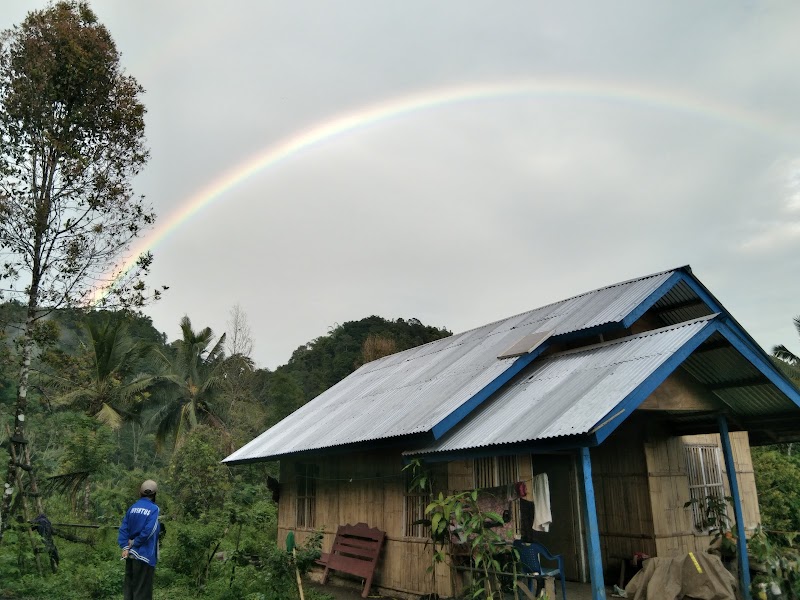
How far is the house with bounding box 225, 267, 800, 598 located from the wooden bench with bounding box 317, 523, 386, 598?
199 millimetres

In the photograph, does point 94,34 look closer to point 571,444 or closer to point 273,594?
point 273,594

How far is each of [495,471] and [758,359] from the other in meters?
3.56

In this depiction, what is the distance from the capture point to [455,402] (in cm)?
884

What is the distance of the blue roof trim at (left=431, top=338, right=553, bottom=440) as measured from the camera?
8336mm

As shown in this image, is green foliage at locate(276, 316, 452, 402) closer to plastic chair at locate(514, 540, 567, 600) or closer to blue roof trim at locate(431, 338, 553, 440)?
blue roof trim at locate(431, 338, 553, 440)

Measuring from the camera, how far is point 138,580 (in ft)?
23.0

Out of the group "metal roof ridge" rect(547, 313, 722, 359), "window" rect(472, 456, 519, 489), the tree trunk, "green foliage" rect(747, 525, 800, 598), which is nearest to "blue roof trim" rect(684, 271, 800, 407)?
"metal roof ridge" rect(547, 313, 722, 359)

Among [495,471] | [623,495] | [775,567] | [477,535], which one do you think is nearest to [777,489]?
[623,495]

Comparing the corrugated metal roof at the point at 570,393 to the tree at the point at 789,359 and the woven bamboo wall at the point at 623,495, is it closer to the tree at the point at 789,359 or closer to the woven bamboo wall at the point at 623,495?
the woven bamboo wall at the point at 623,495

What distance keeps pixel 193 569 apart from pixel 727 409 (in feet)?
28.0

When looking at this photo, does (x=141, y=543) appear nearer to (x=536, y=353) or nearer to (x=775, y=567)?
(x=536, y=353)

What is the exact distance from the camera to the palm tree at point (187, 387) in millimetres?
27250

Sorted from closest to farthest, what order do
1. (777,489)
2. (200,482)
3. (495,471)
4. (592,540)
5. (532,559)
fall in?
(592,540), (532,559), (495,471), (777,489), (200,482)

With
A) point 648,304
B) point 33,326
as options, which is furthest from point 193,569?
point 648,304
